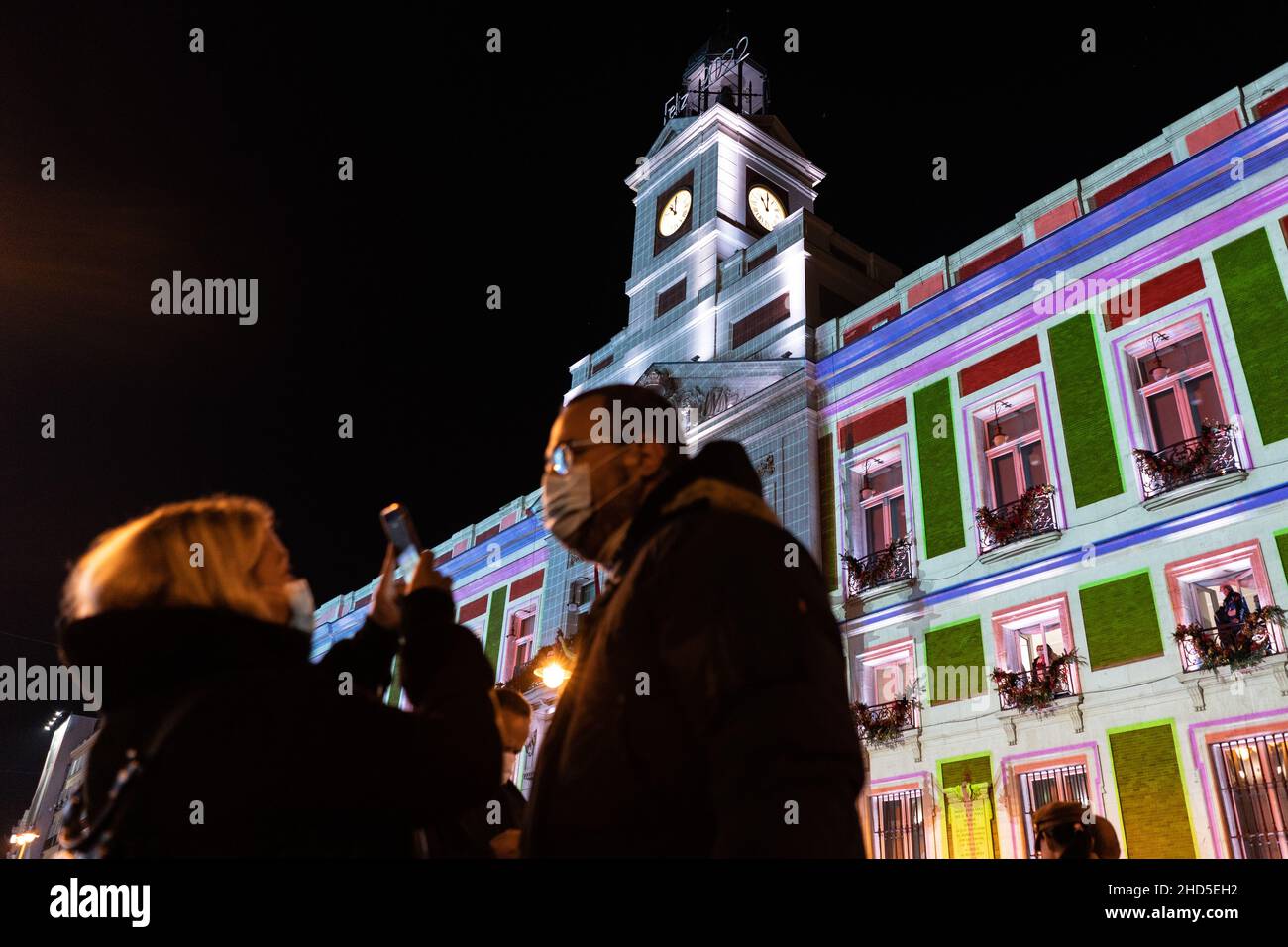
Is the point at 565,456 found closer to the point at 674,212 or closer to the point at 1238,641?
the point at 1238,641

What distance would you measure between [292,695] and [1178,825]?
11.8m

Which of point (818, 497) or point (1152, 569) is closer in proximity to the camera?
point (1152, 569)

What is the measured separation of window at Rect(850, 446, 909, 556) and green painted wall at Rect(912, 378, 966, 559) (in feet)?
1.96

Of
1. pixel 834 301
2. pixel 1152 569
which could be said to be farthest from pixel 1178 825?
pixel 834 301

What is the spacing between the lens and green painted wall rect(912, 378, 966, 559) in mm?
14453

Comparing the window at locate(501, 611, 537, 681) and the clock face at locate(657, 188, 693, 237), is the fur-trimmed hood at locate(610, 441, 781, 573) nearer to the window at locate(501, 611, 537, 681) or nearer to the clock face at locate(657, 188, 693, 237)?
the clock face at locate(657, 188, 693, 237)

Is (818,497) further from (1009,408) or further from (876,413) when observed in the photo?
(1009,408)

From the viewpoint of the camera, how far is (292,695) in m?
1.80

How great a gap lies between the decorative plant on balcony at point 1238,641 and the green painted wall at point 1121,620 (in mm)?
548

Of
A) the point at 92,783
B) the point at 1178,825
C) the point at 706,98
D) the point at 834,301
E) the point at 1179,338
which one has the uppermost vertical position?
the point at 706,98

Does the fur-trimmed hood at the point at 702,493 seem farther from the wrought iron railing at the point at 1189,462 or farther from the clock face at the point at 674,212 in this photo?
the clock face at the point at 674,212

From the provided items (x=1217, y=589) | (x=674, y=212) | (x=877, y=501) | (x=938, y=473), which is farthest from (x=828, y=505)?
(x=674, y=212)

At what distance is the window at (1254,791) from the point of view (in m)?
9.83

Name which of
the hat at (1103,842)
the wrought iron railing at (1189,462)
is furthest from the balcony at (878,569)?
the hat at (1103,842)
